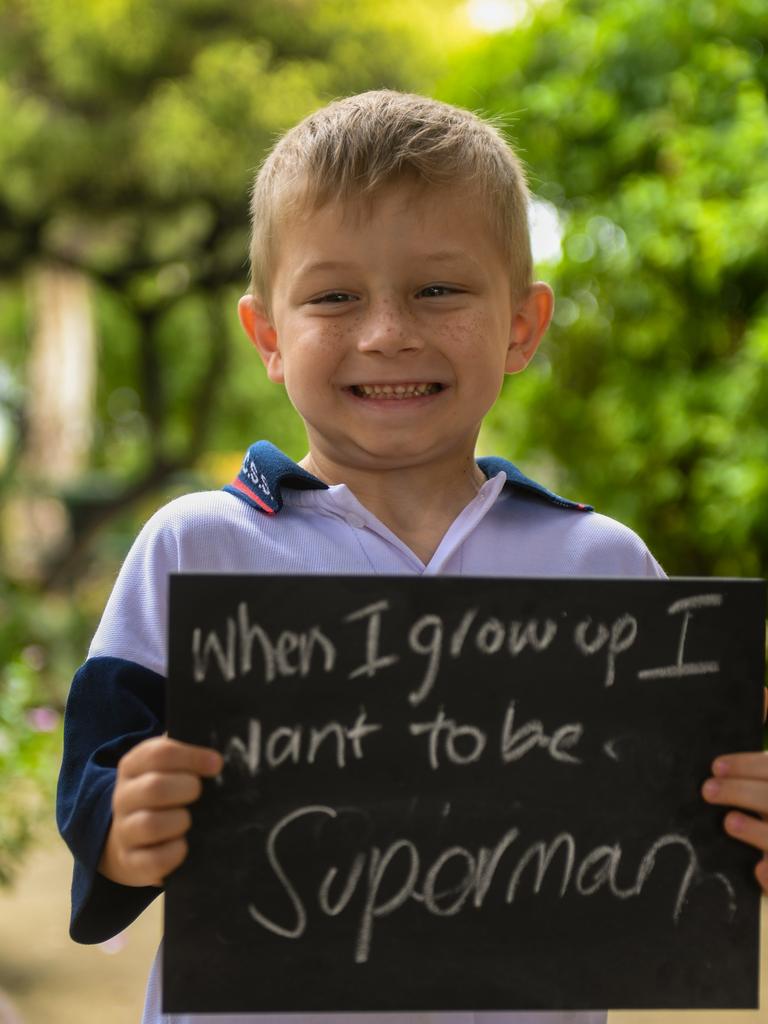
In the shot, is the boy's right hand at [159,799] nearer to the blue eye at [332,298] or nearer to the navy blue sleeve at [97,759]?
the navy blue sleeve at [97,759]

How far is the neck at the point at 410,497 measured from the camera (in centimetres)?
153

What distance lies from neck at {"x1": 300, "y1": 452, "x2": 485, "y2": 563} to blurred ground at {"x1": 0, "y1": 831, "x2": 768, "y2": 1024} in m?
2.37

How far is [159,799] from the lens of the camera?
117 cm

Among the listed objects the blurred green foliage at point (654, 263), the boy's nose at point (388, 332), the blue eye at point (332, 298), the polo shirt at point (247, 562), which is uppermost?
the blurred green foliage at point (654, 263)

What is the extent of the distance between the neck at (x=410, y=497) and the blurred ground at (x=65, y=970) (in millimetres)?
2367

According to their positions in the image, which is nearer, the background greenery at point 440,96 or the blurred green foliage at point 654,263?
the blurred green foliage at point 654,263

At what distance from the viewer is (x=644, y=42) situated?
15.4ft

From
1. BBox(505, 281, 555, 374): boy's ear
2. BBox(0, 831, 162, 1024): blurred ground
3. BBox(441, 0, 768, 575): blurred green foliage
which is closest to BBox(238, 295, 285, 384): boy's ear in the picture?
BBox(505, 281, 555, 374): boy's ear

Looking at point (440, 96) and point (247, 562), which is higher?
point (440, 96)

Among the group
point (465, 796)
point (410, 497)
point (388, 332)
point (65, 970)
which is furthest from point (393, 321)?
point (65, 970)

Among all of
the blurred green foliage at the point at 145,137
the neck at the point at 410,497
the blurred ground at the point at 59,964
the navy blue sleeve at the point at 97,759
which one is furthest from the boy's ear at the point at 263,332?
the blurred green foliage at the point at 145,137

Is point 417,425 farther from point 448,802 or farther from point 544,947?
point 544,947

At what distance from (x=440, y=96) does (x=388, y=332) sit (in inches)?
170

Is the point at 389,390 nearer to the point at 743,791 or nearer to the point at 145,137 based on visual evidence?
the point at 743,791
